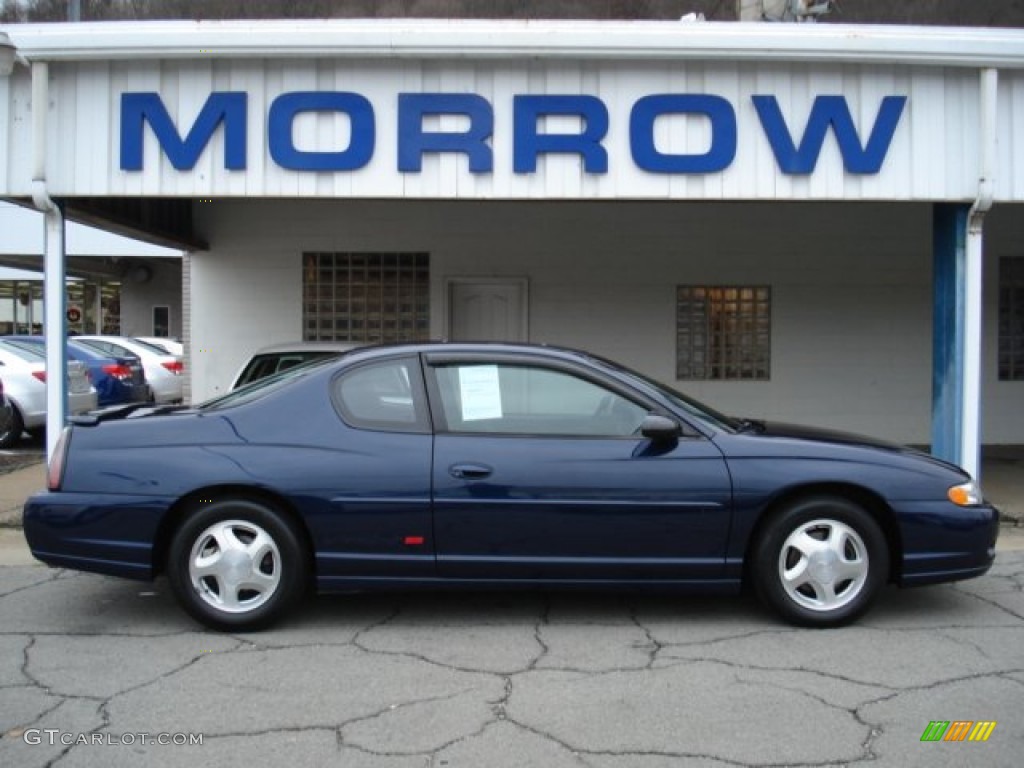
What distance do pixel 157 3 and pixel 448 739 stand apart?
11952 mm

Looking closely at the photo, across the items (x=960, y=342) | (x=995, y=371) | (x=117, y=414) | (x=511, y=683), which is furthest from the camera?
(x=995, y=371)

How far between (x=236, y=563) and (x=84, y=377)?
8.55m

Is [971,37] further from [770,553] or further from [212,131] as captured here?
[212,131]

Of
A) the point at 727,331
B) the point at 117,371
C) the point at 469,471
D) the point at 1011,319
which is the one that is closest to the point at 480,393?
the point at 469,471

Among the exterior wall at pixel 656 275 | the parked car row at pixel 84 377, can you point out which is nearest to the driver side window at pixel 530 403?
the parked car row at pixel 84 377

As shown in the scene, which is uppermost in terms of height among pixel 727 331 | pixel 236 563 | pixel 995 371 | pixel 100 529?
pixel 727 331

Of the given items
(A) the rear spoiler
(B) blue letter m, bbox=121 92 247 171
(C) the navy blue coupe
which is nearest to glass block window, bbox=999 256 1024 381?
(C) the navy blue coupe

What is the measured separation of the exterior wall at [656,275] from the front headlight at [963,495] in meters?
6.63

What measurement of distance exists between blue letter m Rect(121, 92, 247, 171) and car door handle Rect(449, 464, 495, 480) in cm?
399

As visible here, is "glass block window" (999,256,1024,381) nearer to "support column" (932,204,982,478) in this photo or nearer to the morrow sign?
"support column" (932,204,982,478)

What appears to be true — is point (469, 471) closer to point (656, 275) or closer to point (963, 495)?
point (963, 495)

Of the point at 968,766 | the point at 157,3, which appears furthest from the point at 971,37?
the point at 157,3

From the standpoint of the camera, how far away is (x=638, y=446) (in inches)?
187

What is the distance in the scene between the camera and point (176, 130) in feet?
24.2
